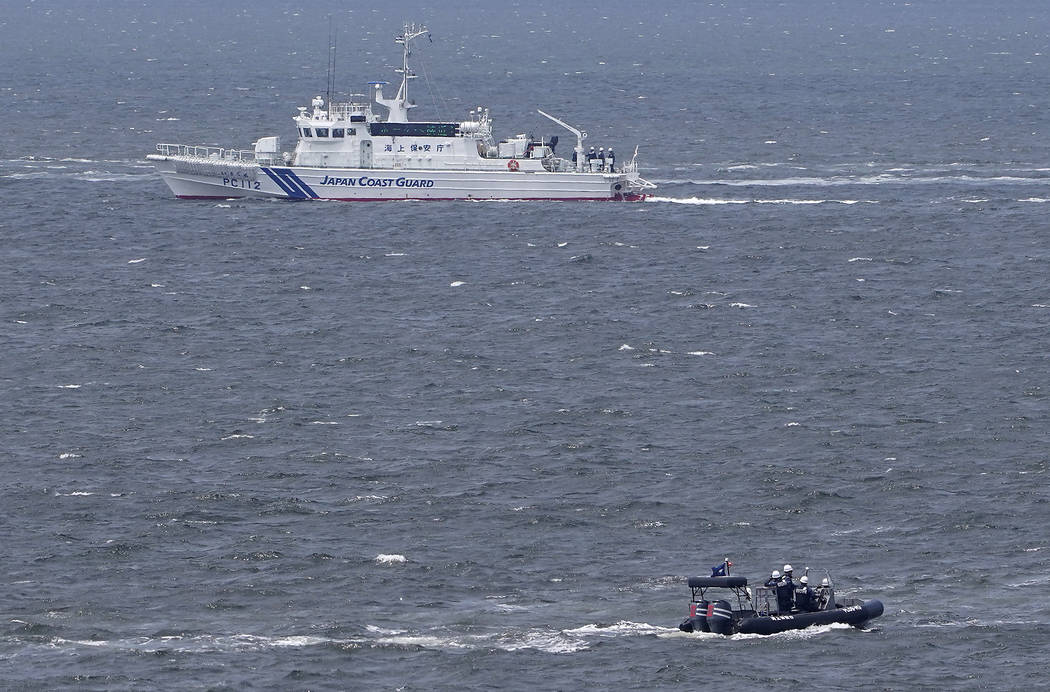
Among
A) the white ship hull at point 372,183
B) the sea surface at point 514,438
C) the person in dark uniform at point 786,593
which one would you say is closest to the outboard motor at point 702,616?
the sea surface at point 514,438

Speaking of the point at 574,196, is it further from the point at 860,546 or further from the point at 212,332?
the point at 860,546

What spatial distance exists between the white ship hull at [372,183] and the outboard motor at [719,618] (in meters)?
85.7

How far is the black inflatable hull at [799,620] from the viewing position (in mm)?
63562

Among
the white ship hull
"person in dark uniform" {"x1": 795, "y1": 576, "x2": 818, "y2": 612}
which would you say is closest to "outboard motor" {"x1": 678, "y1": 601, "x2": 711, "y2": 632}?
"person in dark uniform" {"x1": 795, "y1": 576, "x2": 818, "y2": 612}

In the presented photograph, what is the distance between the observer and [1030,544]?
7138 cm

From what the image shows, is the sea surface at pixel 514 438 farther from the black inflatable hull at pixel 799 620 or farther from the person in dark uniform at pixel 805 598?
the person in dark uniform at pixel 805 598

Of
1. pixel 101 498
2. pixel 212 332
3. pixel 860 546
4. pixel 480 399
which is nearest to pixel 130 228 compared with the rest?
pixel 212 332

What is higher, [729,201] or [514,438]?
[729,201]

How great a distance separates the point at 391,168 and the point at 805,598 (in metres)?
86.6

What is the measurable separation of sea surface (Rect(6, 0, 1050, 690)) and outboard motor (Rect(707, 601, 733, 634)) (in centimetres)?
77

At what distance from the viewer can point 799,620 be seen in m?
64.0

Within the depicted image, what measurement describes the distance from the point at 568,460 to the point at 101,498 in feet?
65.5

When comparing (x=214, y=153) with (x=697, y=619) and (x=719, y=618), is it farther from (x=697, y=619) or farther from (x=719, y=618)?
(x=719, y=618)

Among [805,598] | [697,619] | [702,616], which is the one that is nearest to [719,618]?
[702,616]
